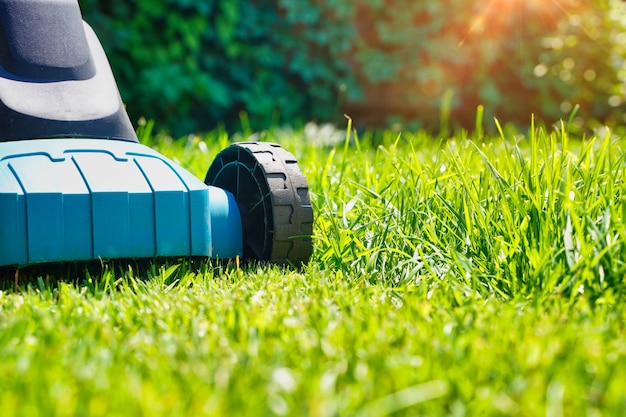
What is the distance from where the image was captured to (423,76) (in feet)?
21.0

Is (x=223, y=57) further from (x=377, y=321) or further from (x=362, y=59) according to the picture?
(x=377, y=321)

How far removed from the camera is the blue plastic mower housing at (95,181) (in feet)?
6.65

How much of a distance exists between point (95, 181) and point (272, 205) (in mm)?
475

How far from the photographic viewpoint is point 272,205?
222cm

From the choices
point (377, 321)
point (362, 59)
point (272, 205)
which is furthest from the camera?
point (362, 59)

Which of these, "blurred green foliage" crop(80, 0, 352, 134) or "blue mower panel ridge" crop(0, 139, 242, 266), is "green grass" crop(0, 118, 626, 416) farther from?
"blurred green foliage" crop(80, 0, 352, 134)

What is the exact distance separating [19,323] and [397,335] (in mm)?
733

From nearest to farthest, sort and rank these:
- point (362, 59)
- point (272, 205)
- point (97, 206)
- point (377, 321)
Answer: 1. point (377, 321)
2. point (97, 206)
3. point (272, 205)
4. point (362, 59)

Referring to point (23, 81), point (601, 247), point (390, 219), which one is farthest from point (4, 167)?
point (601, 247)

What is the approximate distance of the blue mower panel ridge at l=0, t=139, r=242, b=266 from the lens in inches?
78.7

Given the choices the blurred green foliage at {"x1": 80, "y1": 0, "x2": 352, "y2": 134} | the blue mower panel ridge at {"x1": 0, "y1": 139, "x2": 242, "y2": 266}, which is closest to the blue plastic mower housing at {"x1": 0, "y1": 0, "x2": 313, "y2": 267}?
the blue mower panel ridge at {"x1": 0, "y1": 139, "x2": 242, "y2": 266}

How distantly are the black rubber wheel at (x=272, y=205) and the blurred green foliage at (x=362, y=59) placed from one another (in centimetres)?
327

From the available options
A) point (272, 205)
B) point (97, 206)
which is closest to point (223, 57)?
point (272, 205)

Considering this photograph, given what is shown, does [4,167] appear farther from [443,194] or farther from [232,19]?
[232,19]
